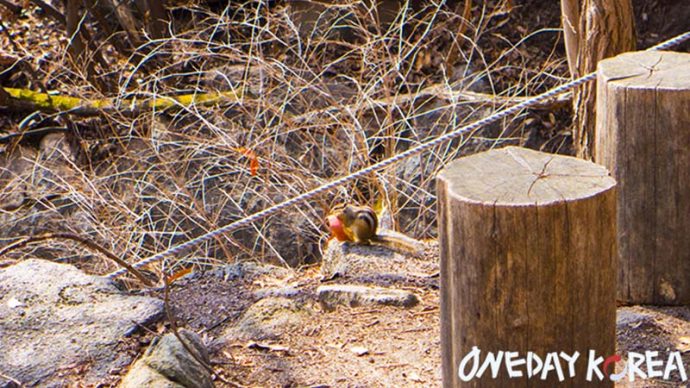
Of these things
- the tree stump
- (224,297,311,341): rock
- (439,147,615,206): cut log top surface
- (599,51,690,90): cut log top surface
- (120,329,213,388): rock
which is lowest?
(224,297,311,341): rock

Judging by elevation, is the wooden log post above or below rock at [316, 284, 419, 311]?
above

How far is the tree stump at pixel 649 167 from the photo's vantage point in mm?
3477

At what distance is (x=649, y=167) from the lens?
354 centimetres

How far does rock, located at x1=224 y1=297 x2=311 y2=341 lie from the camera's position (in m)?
3.83

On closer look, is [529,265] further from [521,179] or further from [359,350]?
[359,350]

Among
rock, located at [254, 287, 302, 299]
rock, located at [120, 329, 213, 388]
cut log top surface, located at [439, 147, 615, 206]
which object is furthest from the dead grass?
cut log top surface, located at [439, 147, 615, 206]

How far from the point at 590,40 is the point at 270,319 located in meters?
2.54

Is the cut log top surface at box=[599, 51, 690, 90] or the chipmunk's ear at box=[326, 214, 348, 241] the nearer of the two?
the cut log top surface at box=[599, 51, 690, 90]

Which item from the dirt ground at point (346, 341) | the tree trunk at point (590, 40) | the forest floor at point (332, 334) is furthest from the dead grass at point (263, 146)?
the dirt ground at point (346, 341)

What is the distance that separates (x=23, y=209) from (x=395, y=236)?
3429 mm

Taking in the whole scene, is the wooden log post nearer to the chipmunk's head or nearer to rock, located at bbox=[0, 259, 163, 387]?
rock, located at bbox=[0, 259, 163, 387]

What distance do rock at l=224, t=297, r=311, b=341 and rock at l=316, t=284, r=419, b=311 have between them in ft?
0.42

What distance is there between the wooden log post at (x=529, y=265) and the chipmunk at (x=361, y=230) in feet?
7.37

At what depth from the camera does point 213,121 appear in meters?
7.26
